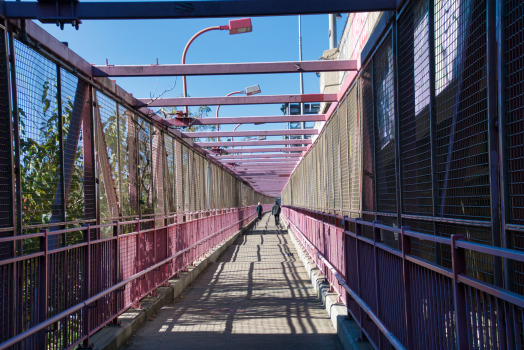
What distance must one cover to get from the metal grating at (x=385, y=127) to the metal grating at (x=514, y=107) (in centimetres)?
255

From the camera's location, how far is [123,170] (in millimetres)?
8430

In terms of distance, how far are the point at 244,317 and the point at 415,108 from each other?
13.8 ft

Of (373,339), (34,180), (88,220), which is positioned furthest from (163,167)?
(373,339)

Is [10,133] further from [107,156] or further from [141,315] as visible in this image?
[141,315]

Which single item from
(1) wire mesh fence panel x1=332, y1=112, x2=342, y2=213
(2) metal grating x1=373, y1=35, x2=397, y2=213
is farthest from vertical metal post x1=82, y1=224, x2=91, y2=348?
(1) wire mesh fence panel x1=332, y1=112, x2=342, y2=213

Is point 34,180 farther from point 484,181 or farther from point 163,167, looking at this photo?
point 163,167

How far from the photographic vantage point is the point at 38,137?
17.4 feet

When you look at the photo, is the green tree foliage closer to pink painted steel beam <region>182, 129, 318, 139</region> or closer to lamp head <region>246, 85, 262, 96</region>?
lamp head <region>246, 85, 262, 96</region>

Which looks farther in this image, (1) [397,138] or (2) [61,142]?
(2) [61,142]

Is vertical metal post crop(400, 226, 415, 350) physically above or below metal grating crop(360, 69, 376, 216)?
below

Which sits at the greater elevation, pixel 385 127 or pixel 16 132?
pixel 385 127

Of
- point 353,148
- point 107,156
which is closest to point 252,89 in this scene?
point 353,148

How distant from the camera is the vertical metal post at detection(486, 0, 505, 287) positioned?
120 inches

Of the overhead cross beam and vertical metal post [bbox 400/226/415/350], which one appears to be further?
the overhead cross beam
